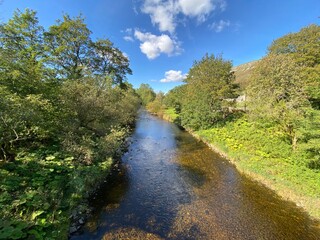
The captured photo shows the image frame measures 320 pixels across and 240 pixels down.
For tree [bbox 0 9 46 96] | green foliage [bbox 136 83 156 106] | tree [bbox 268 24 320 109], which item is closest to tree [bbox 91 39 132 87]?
tree [bbox 0 9 46 96]

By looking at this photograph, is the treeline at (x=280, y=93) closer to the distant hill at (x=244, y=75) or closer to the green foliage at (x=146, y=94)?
the distant hill at (x=244, y=75)

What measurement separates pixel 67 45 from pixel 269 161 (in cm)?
2337

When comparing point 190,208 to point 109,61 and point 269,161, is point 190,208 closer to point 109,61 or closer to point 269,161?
point 269,161

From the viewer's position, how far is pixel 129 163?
14.9 meters

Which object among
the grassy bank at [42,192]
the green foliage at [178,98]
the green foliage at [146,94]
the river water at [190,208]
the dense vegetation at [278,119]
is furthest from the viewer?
the green foliage at [146,94]

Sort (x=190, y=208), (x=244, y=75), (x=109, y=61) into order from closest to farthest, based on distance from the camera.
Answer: (x=190, y=208)
(x=109, y=61)
(x=244, y=75)

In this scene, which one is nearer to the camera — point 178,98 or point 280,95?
point 280,95

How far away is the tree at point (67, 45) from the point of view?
61.6ft

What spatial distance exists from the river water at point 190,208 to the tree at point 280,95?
6399mm

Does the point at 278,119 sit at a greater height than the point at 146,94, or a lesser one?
lesser

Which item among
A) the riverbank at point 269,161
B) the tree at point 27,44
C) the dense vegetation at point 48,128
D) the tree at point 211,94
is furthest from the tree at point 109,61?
the riverbank at point 269,161

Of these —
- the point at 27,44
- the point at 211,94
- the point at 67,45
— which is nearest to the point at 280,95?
the point at 211,94

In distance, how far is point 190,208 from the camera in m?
9.03

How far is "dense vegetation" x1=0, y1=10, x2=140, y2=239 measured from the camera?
21.9ft
